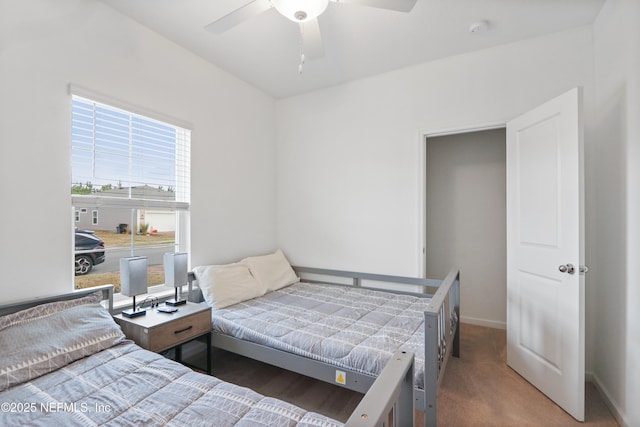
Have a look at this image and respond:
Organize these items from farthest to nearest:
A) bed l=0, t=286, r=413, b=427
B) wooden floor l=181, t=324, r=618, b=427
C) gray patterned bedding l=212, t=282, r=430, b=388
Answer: wooden floor l=181, t=324, r=618, b=427 < gray patterned bedding l=212, t=282, r=430, b=388 < bed l=0, t=286, r=413, b=427

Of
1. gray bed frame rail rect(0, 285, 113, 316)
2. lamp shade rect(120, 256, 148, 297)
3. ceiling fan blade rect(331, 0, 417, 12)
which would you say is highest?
ceiling fan blade rect(331, 0, 417, 12)

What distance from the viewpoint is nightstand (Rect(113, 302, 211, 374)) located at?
185 cm

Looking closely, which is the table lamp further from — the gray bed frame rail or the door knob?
the door knob

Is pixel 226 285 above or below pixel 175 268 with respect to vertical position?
below

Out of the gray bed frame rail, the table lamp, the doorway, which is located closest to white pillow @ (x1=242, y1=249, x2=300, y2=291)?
the table lamp

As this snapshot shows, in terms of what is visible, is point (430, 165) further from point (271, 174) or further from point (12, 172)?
point (12, 172)

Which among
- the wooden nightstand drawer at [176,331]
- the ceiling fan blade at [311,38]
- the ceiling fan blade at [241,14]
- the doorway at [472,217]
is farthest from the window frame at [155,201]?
the doorway at [472,217]

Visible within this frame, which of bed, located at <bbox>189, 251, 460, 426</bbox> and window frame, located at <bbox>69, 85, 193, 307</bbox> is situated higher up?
window frame, located at <bbox>69, 85, 193, 307</bbox>

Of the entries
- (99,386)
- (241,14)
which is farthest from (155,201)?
(241,14)

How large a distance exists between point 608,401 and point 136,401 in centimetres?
273

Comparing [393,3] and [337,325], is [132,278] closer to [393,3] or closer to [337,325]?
[337,325]

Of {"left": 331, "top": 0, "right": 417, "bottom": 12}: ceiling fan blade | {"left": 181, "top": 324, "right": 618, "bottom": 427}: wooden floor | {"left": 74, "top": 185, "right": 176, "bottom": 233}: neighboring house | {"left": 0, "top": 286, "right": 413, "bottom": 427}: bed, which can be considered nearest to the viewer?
{"left": 0, "top": 286, "right": 413, "bottom": 427}: bed

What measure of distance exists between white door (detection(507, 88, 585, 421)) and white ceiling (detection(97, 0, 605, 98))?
2.25 ft

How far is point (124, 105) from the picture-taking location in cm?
215
